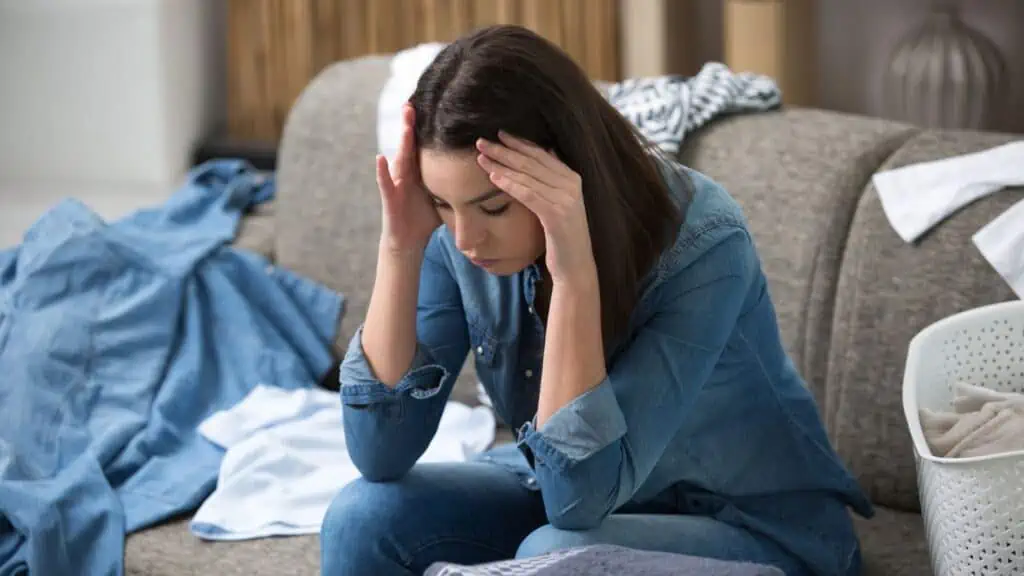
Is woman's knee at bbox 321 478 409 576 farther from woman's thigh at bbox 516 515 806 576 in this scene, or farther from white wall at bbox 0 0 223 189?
white wall at bbox 0 0 223 189

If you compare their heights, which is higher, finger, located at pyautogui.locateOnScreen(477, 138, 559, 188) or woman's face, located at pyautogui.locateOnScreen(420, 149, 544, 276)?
finger, located at pyautogui.locateOnScreen(477, 138, 559, 188)

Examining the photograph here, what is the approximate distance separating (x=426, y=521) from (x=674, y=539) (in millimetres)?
280

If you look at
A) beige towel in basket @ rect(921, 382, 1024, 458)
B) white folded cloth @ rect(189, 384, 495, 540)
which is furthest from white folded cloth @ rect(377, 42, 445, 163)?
beige towel in basket @ rect(921, 382, 1024, 458)

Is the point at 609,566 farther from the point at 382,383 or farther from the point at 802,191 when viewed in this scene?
the point at 802,191

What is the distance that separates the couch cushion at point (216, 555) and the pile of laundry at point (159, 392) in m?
0.02

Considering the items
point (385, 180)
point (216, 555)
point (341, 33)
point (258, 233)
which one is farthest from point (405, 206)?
point (341, 33)

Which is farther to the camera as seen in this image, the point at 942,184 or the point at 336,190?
the point at 336,190

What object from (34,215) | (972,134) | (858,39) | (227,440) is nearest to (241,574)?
(227,440)

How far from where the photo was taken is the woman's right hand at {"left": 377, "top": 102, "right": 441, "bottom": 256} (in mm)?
1501

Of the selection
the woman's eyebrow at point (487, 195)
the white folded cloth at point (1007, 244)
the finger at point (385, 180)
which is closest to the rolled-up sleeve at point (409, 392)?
the finger at point (385, 180)

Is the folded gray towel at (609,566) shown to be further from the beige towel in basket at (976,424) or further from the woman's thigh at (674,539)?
the beige towel in basket at (976,424)

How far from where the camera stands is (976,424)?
156 cm

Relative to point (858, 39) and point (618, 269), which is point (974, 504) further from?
point (858, 39)

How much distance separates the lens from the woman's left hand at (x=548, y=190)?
4.46ft
